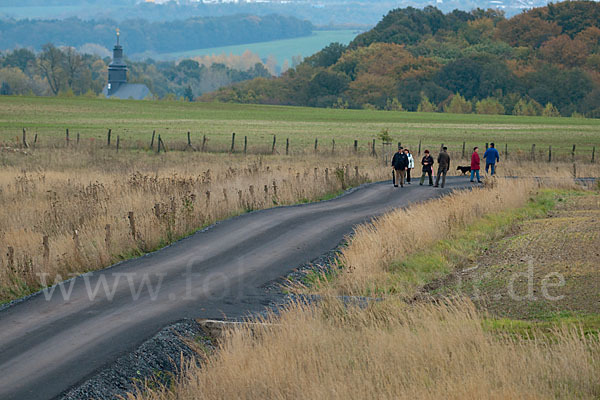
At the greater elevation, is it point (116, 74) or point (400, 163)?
point (116, 74)

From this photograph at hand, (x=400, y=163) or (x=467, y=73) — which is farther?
(x=467, y=73)

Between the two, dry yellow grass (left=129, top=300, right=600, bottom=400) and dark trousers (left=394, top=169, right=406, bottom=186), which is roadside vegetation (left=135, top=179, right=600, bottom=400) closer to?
dry yellow grass (left=129, top=300, right=600, bottom=400)

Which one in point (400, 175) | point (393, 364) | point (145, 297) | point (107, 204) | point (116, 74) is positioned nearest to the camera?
point (393, 364)

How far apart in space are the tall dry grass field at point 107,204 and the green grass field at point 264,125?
17189mm

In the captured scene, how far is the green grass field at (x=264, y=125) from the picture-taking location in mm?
64438

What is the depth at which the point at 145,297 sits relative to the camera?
45.9 ft

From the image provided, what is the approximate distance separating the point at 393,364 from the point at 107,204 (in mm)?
16203

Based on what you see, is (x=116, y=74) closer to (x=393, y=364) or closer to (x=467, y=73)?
(x=467, y=73)

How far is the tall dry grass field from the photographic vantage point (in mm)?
16516

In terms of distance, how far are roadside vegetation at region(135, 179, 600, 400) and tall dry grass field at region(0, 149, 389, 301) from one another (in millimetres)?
5373

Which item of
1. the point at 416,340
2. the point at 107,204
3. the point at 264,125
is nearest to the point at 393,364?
the point at 416,340

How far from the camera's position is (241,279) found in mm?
15469

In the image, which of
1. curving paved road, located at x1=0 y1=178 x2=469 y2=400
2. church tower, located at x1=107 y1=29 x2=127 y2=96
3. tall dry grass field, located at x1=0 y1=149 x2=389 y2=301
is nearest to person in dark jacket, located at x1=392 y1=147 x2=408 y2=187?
tall dry grass field, located at x1=0 y1=149 x2=389 y2=301

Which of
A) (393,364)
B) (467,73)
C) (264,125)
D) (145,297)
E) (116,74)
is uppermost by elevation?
(467,73)
